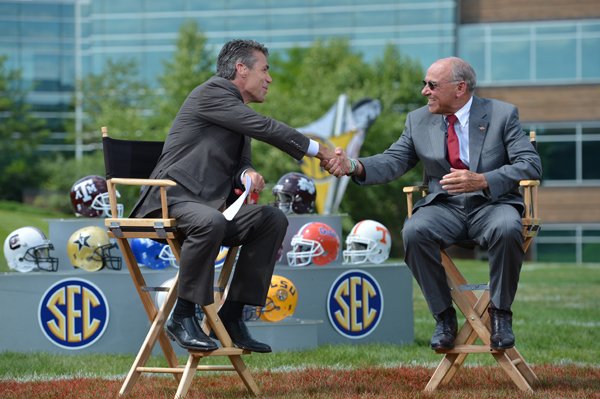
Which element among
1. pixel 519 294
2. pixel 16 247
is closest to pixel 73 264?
pixel 16 247

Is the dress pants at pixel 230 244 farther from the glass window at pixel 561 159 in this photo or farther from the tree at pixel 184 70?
the tree at pixel 184 70

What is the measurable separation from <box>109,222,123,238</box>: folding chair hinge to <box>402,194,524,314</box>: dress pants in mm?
1503

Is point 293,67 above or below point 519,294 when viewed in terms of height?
above

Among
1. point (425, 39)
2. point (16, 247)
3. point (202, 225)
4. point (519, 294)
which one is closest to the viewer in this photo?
point (202, 225)

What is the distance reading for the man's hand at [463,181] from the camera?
20.9 feet

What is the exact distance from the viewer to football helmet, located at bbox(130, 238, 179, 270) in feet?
29.8

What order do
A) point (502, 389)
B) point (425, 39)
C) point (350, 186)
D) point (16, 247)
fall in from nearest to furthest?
1. point (502, 389)
2. point (16, 247)
3. point (350, 186)
4. point (425, 39)

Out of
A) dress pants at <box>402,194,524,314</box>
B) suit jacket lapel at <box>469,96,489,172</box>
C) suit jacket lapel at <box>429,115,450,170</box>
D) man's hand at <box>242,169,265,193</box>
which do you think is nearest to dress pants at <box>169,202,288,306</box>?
man's hand at <box>242,169,265,193</box>

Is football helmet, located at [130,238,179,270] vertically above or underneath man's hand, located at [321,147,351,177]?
underneath

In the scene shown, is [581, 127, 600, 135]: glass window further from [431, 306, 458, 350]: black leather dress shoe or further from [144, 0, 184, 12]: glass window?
[431, 306, 458, 350]: black leather dress shoe

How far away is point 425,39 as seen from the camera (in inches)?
1945

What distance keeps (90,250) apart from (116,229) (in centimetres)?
296

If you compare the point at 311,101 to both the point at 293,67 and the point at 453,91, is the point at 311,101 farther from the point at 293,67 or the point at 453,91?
the point at 453,91

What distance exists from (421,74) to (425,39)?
289cm
